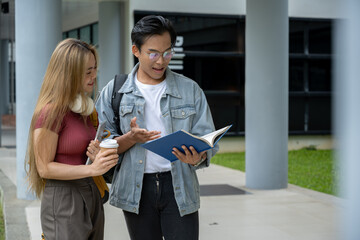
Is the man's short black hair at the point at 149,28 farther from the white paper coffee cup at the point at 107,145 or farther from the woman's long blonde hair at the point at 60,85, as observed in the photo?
the white paper coffee cup at the point at 107,145

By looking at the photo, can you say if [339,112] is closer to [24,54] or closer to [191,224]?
[191,224]

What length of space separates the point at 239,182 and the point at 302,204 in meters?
2.31

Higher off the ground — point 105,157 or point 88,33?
point 88,33

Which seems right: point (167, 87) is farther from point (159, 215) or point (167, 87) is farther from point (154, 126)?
point (159, 215)

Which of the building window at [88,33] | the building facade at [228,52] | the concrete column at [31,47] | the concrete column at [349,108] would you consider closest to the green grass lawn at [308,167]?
the building facade at [228,52]

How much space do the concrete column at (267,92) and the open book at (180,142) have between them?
6592 mm

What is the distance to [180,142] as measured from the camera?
288 cm

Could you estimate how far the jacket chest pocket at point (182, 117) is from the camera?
313 centimetres

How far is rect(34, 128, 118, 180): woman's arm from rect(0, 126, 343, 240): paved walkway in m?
3.05

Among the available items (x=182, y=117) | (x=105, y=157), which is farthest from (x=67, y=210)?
(x=182, y=117)

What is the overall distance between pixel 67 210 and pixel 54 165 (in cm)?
26

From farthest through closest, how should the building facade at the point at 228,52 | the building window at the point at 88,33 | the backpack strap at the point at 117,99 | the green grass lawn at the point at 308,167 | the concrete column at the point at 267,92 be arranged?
the building window at the point at 88,33 → the building facade at the point at 228,52 → the green grass lawn at the point at 308,167 → the concrete column at the point at 267,92 → the backpack strap at the point at 117,99

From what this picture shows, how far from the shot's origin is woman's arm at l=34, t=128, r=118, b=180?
2.74 m

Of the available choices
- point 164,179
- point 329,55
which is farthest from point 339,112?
point 329,55
